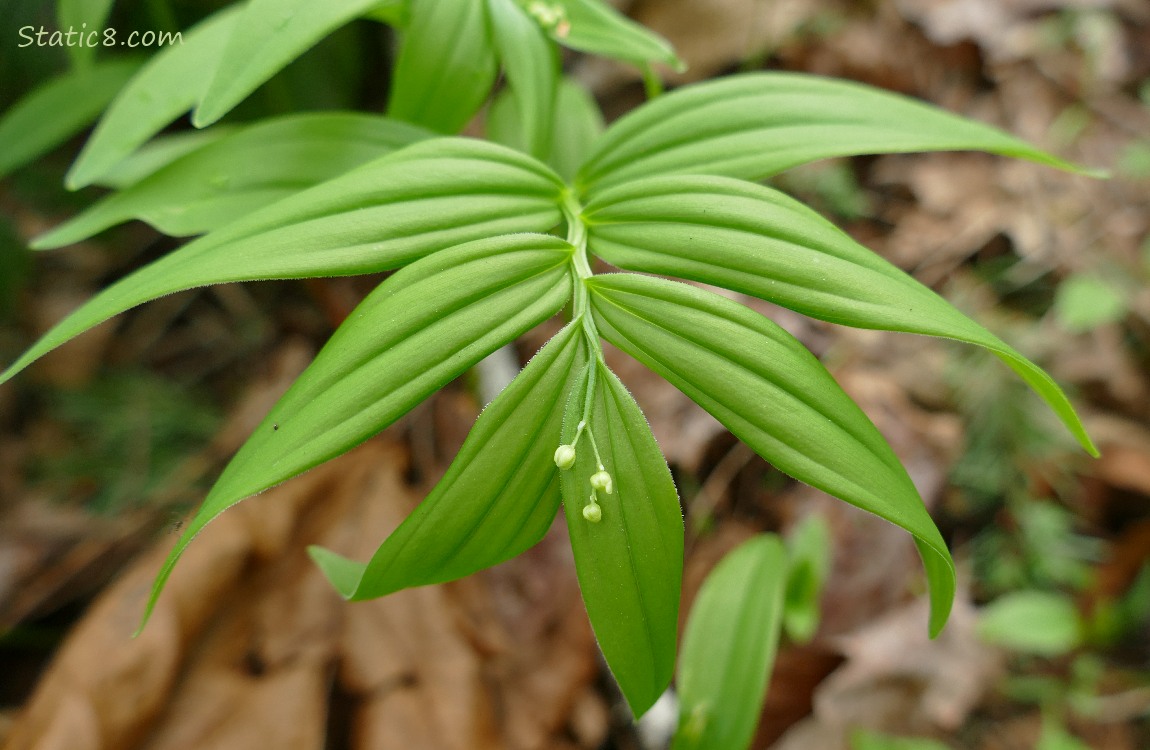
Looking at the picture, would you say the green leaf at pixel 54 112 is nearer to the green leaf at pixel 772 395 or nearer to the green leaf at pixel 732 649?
the green leaf at pixel 772 395

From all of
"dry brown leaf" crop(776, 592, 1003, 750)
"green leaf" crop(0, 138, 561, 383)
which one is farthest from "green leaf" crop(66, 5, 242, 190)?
"dry brown leaf" crop(776, 592, 1003, 750)

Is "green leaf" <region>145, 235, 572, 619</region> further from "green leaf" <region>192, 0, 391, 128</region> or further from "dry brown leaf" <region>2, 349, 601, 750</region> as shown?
"dry brown leaf" <region>2, 349, 601, 750</region>

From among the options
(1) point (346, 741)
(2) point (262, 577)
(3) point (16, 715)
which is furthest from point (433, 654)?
(3) point (16, 715)

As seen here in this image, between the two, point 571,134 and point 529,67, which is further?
point 571,134

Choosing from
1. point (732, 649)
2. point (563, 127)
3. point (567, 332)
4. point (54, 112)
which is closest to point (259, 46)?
point (567, 332)

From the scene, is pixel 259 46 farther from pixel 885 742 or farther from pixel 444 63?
pixel 885 742

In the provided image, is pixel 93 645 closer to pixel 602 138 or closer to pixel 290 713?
pixel 290 713
